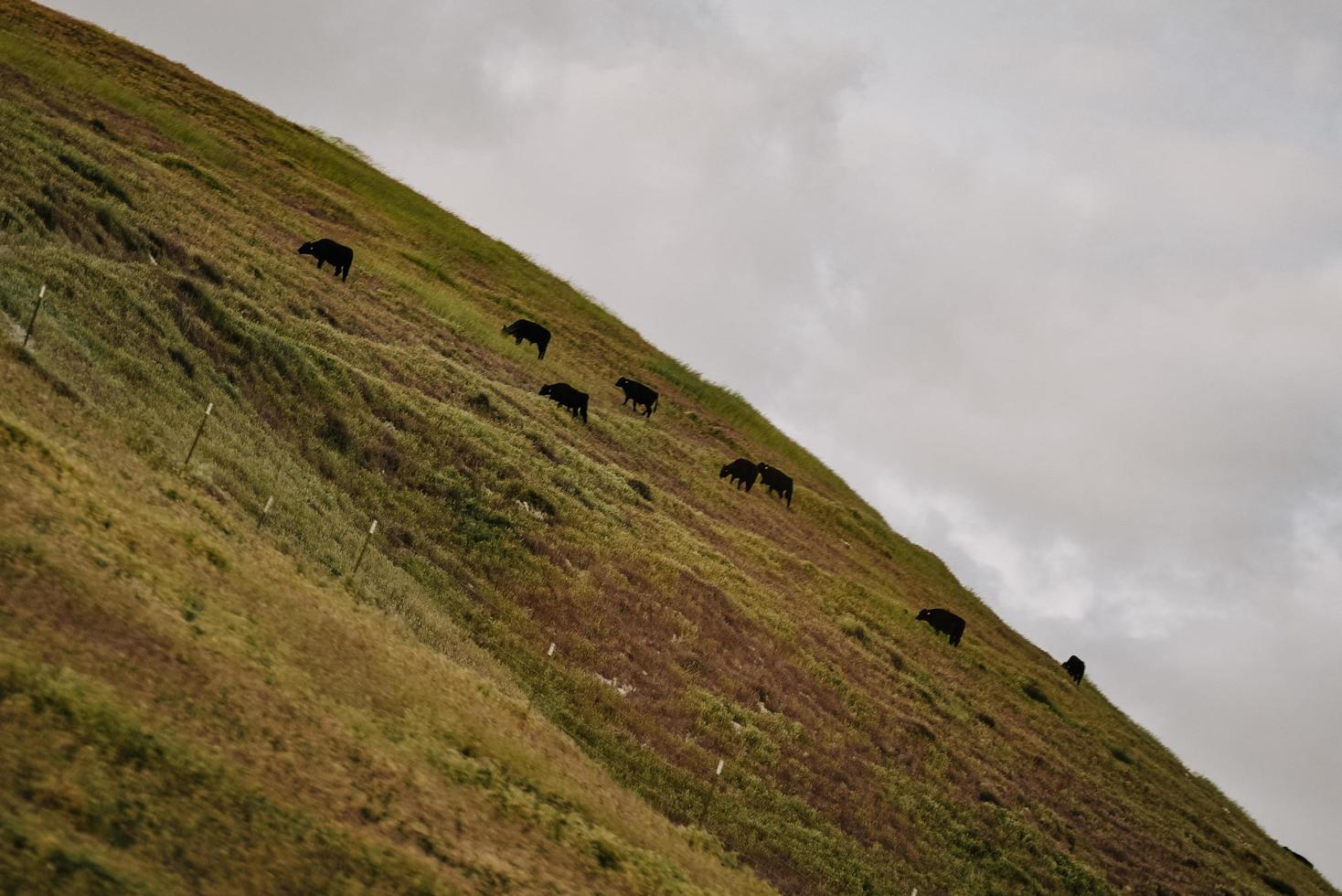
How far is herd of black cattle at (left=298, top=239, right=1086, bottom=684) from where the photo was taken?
53.3m

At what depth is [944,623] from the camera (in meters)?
56.4

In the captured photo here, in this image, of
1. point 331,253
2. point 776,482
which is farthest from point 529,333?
point 776,482

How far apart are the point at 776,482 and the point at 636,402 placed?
8304mm

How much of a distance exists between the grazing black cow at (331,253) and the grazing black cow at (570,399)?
9946mm

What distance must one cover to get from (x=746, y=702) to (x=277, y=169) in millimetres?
50219

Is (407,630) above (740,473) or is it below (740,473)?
below

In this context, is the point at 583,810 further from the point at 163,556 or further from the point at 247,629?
the point at 163,556

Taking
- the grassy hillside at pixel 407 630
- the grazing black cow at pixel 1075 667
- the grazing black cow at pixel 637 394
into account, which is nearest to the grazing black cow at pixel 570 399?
the grassy hillside at pixel 407 630

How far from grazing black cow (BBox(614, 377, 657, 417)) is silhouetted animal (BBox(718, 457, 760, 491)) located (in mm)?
5596

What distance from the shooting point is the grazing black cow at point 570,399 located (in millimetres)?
53531

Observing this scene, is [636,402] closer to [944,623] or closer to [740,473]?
[740,473]

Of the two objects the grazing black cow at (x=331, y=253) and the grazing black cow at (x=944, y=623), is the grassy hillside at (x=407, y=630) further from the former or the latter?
the grazing black cow at (x=944, y=623)

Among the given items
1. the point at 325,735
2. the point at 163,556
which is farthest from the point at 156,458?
the point at 325,735

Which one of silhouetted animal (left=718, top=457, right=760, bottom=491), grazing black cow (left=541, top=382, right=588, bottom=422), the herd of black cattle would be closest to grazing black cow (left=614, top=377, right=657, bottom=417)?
the herd of black cattle
